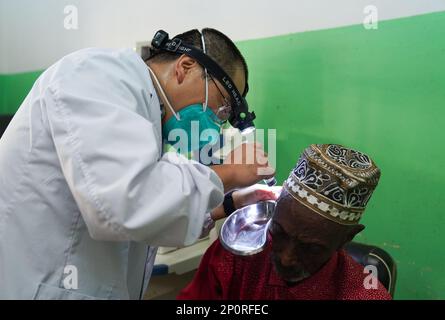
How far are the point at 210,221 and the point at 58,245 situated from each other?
0.51 m

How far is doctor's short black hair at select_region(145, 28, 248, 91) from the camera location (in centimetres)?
112

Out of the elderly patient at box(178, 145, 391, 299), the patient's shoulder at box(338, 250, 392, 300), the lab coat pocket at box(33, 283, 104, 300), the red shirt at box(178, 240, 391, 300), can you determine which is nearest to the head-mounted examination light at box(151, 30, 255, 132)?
the elderly patient at box(178, 145, 391, 299)

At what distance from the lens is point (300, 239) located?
1.02m

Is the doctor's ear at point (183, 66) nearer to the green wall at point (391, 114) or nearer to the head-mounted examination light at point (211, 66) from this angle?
the head-mounted examination light at point (211, 66)

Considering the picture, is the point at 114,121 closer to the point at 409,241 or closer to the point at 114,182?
the point at 114,182

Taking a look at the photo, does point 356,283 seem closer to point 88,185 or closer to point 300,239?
point 300,239

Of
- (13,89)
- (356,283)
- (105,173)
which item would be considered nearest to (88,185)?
(105,173)

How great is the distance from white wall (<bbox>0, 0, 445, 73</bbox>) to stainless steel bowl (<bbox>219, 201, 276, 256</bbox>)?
0.81m

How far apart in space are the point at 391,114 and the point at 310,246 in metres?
0.66

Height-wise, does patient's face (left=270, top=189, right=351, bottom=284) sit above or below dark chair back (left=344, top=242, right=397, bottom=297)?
above

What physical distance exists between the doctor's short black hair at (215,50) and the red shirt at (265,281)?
1.87ft

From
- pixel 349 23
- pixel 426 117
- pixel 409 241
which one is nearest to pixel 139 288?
pixel 409 241

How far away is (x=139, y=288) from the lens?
1118 millimetres

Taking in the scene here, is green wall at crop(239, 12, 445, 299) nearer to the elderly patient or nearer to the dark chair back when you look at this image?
the dark chair back
